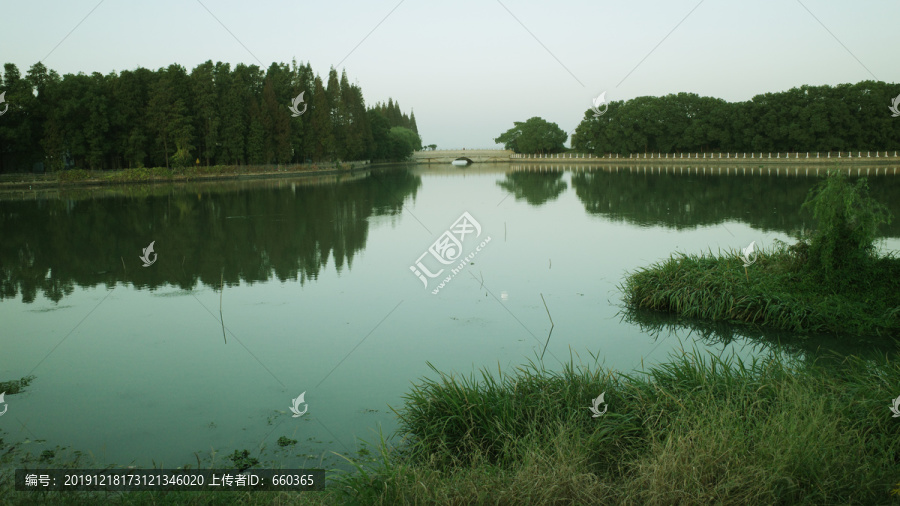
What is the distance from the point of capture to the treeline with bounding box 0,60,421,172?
38344 millimetres

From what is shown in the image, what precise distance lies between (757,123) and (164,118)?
49.1 m

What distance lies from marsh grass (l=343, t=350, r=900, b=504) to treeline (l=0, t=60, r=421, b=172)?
1572 inches

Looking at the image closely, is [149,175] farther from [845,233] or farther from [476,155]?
[476,155]

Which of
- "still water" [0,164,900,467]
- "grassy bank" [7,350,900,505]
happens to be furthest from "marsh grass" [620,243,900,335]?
"grassy bank" [7,350,900,505]

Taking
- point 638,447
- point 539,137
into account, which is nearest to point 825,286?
point 638,447

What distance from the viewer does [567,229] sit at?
56.9 feet

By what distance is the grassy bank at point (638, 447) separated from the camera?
3.46m

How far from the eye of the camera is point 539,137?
8594 centimetres

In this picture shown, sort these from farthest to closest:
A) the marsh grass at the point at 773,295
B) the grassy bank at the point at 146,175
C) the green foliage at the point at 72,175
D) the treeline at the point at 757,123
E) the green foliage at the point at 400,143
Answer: the green foliage at the point at 400,143 → the treeline at the point at 757,123 → the green foliage at the point at 72,175 → the grassy bank at the point at 146,175 → the marsh grass at the point at 773,295
